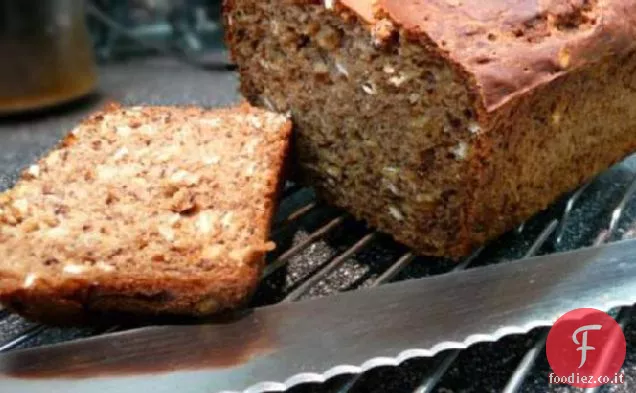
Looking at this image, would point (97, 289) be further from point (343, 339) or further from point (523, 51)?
point (523, 51)

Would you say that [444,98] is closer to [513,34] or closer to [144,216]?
[513,34]

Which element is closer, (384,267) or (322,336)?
(322,336)

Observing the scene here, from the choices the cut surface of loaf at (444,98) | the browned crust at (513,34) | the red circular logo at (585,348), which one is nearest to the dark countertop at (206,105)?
the red circular logo at (585,348)

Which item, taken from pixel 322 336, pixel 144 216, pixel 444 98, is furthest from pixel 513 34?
pixel 144 216

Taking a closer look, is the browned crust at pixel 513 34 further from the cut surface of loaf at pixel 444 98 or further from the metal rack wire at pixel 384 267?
the metal rack wire at pixel 384 267

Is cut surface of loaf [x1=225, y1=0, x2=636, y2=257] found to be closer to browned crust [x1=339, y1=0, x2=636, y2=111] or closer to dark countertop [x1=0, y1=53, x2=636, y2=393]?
browned crust [x1=339, y1=0, x2=636, y2=111]

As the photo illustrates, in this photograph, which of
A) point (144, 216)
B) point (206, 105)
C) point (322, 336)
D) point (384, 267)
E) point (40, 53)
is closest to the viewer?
point (322, 336)

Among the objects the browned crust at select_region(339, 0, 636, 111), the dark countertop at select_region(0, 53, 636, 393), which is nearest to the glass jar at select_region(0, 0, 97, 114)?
the dark countertop at select_region(0, 53, 636, 393)
